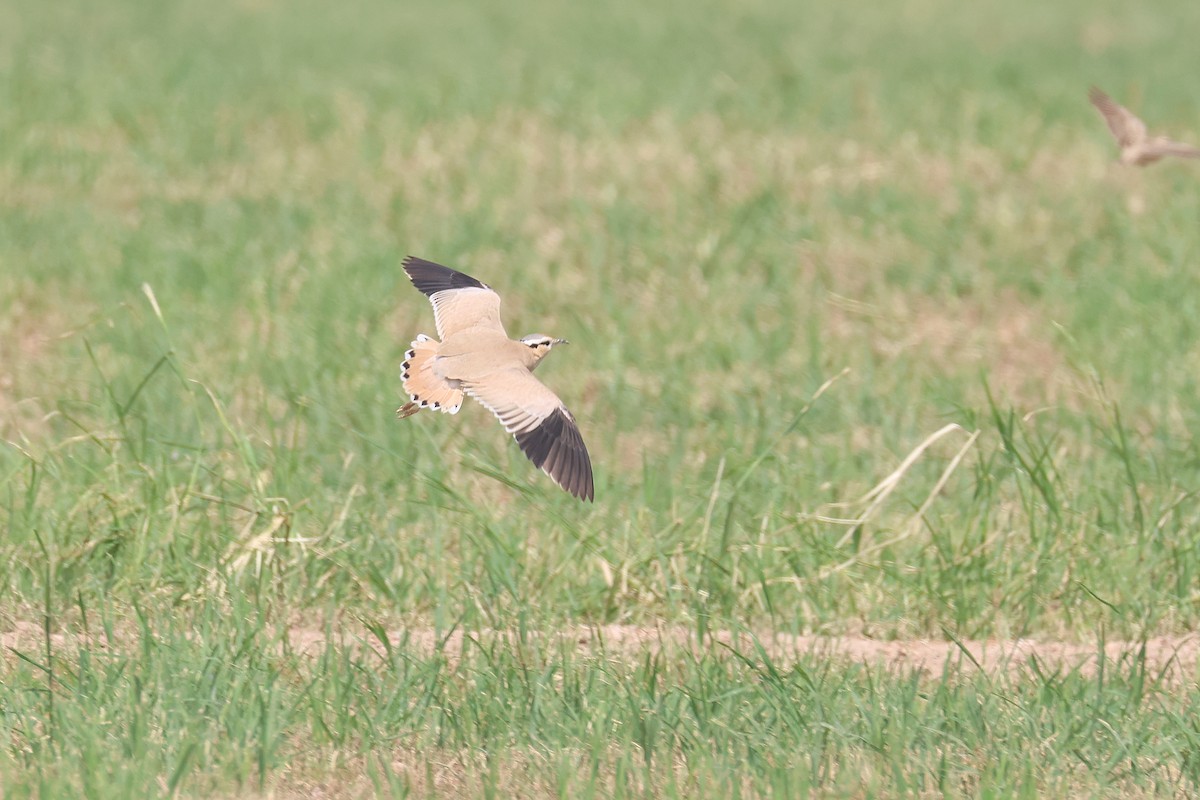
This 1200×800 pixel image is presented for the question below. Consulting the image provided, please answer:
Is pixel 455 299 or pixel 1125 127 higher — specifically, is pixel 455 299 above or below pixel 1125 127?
below

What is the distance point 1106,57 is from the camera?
12695 mm

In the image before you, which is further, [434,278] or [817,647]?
[817,647]

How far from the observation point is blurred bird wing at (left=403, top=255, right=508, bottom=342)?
4027 millimetres

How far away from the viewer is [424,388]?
3596mm

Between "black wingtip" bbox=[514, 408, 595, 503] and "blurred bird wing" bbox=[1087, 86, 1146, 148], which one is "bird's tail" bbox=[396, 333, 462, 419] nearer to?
"black wingtip" bbox=[514, 408, 595, 503]

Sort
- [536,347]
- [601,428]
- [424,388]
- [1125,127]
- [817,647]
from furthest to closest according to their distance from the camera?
[601,428] → [1125,127] → [817,647] → [536,347] → [424,388]

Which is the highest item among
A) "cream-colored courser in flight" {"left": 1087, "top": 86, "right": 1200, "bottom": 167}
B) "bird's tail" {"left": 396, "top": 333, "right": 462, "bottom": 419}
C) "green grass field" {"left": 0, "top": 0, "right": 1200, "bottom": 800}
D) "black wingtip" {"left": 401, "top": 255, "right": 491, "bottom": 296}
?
"cream-colored courser in flight" {"left": 1087, "top": 86, "right": 1200, "bottom": 167}

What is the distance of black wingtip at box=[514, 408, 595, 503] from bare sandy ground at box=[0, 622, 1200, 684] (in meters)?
0.63

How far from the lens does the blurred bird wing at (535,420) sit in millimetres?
3588

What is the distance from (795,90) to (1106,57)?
315 cm

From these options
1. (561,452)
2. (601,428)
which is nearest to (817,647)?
(561,452)

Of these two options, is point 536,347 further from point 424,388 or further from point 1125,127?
point 1125,127

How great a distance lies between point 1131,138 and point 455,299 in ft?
6.92

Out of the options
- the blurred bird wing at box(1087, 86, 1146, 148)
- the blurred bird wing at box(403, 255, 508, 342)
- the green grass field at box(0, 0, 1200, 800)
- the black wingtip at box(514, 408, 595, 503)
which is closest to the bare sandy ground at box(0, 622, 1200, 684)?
the green grass field at box(0, 0, 1200, 800)
